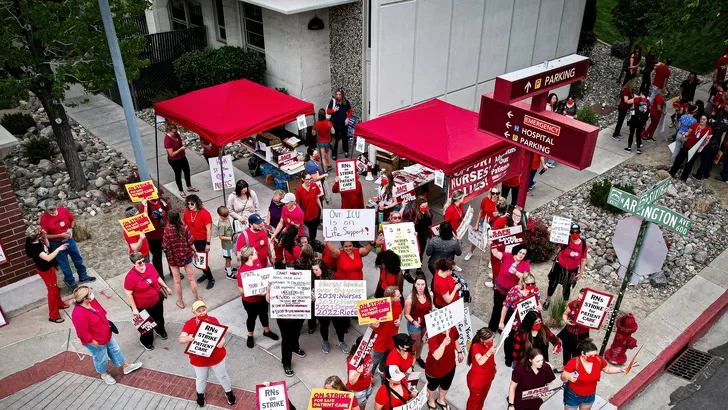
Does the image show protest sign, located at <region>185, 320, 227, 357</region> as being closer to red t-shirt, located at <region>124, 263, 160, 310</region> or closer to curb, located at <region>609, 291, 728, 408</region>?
red t-shirt, located at <region>124, 263, 160, 310</region>

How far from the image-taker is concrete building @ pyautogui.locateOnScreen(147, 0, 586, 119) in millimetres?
13516

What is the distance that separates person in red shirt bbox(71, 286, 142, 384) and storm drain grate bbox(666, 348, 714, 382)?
8.17 metres

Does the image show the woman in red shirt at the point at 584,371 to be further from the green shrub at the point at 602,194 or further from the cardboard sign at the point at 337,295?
the green shrub at the point at 602,194

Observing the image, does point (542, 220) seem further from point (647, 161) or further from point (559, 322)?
point (647, 161)

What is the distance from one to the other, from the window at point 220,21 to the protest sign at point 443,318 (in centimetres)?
1387

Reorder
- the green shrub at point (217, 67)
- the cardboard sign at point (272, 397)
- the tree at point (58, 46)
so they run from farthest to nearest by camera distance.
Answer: the green shrub at point (217, 67) < the tree at point (58, 46) < the cardboard sign at point (272, 397)

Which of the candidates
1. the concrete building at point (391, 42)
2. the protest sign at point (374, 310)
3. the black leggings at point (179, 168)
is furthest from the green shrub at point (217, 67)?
the protest sign at point (374, 310)

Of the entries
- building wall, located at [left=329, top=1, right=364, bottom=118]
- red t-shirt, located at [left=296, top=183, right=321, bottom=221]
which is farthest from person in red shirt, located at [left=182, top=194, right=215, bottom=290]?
building wall, located at [left=329, top=1, right=364, bottom=118]

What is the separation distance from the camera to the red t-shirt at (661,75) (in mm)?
17000

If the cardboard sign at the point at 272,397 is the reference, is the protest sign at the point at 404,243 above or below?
below

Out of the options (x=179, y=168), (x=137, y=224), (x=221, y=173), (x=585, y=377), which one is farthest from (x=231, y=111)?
(x=585, y=377)

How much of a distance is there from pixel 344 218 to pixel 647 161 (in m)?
9.80

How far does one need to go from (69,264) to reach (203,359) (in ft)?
13.8

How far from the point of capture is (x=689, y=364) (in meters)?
8.81
